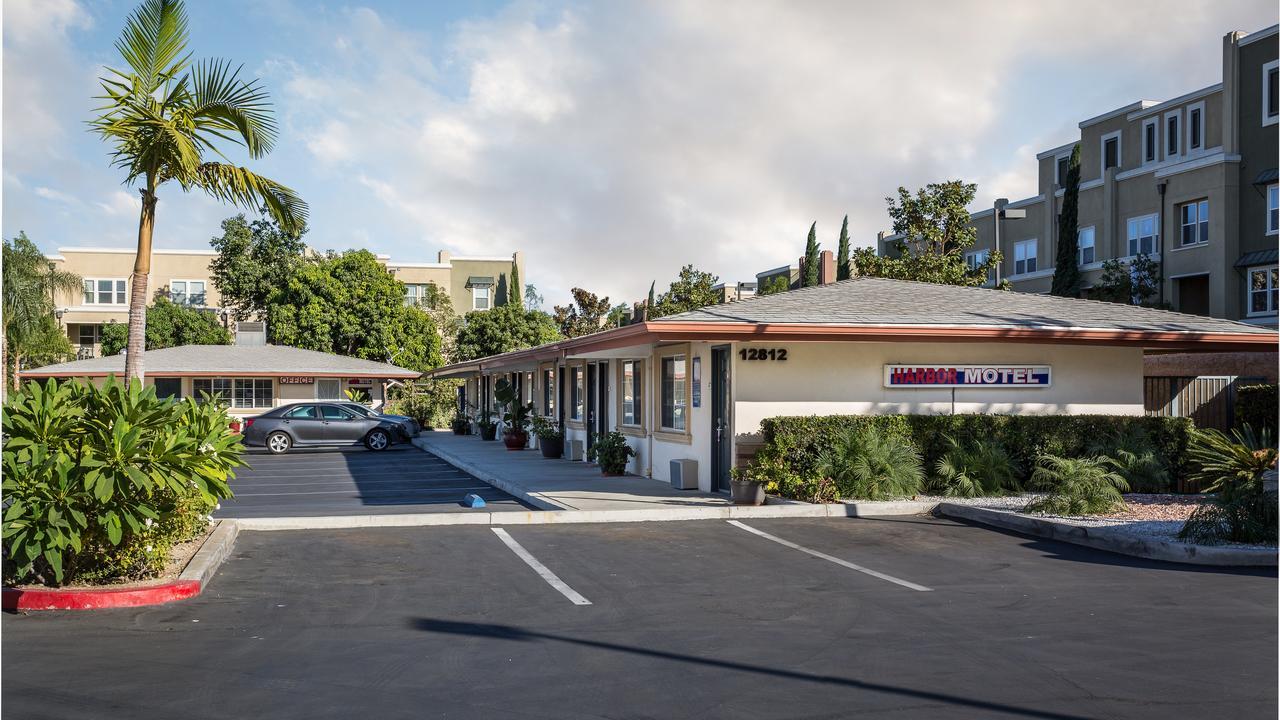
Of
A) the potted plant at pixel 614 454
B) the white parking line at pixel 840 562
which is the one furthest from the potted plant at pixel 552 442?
the white parking line at pixel 840 562

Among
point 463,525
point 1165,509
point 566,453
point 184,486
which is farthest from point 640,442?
point 184,486

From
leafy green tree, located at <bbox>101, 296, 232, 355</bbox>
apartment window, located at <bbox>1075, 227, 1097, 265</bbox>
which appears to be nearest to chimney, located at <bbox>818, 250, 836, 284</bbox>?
apartment window, located at <bbox>1075, 227, 1097, 265</bbox>

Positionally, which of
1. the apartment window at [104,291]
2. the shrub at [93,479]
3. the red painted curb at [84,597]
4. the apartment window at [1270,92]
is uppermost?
the apartment window at [1270,92]

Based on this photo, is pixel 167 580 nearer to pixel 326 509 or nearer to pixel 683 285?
pixel 326 509

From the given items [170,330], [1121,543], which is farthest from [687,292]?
[1121,543]

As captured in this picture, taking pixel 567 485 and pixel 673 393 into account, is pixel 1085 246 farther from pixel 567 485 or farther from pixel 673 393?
pixel 567 485

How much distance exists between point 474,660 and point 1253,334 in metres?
15.7

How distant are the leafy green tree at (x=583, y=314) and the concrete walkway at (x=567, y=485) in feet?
96.0

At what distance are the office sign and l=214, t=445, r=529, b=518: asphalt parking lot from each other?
6.47 meters

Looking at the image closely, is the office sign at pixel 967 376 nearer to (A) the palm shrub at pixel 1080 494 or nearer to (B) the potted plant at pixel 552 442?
(A) the palm shrub at pixel 1080 494

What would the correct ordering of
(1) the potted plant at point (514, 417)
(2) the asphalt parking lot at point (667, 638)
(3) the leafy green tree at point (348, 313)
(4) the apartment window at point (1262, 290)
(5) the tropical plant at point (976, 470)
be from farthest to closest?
1. (3) the leafy green tree at point (348, 313)
2. (4) the apartment window at point (1262, 290)
3. (1) the potted plant at point (514, 417)
4. (5) the tropical plant at point (976, 470)
5. (2) the asphalt parking lot at point (667, 638)

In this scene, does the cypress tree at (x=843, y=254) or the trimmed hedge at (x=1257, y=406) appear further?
the cypress tree at (x=843, y=254)

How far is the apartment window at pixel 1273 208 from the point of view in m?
34.2

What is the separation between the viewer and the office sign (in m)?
17.5
